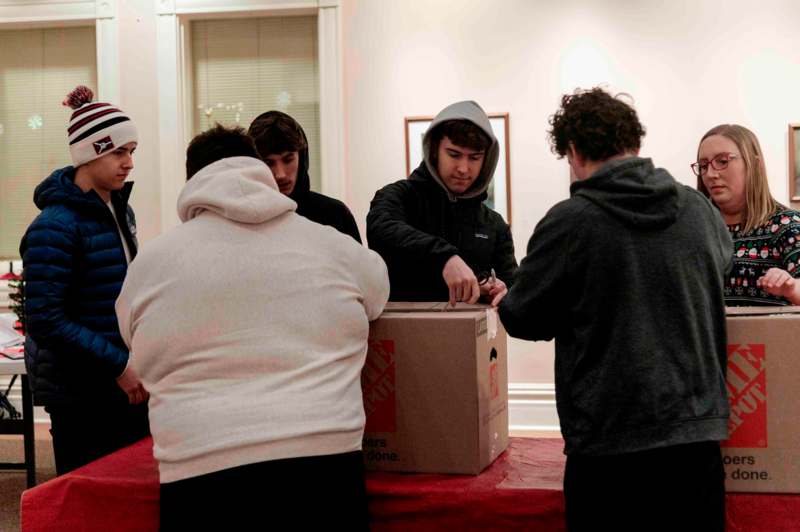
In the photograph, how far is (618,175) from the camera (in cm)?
150

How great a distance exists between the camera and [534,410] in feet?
16.0

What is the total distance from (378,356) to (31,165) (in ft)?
14.3

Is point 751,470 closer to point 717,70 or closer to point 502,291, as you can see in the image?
point 502,291

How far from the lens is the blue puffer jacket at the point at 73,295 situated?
2.24 metres

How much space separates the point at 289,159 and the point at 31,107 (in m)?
3.63

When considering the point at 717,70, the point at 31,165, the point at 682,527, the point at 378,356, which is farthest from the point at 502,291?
the point at 31,165

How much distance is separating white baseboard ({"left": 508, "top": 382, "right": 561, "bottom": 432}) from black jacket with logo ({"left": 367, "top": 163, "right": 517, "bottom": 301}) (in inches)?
101

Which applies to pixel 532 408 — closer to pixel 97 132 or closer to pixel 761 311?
pixel 97 132

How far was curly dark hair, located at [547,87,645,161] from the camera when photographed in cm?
154

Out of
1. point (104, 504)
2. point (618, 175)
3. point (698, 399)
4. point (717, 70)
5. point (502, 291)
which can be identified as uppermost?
point (717, 70)

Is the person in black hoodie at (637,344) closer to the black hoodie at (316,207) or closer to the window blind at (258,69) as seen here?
the black hoodie at (316,207)

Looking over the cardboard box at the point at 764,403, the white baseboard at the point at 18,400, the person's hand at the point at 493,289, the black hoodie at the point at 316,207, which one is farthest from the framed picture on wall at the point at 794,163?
the white baseboard at the point at 18,400

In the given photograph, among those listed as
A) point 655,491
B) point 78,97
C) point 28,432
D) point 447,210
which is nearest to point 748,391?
point 655,491

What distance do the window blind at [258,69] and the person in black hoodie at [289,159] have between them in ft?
8.31
